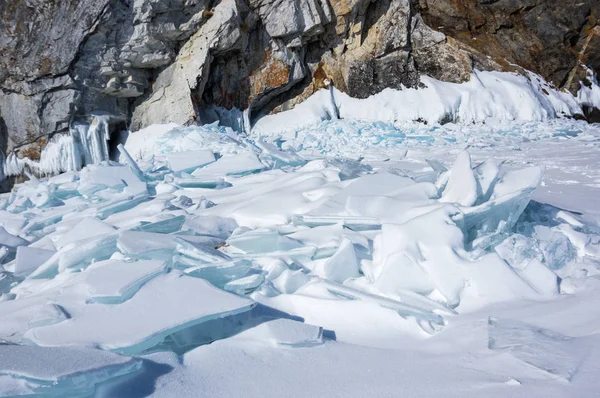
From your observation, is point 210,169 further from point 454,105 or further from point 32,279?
point 454,105

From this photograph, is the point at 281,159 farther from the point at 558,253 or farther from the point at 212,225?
the point at 558,253

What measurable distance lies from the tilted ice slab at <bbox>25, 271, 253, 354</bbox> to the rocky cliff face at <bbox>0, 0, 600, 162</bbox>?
8.76m

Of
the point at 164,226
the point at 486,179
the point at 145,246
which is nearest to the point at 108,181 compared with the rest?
the point at 164,226

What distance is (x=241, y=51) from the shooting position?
11.1m

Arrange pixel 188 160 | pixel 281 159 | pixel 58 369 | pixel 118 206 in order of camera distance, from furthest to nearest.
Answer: pixel 281 159
pixel 188 160
pixel 118 206
pixel 58 369

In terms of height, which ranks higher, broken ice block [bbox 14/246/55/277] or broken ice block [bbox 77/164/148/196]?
broken ice block [bbox 77/164/148/196]

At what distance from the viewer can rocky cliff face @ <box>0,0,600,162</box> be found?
9070mm

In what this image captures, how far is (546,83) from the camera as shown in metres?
12.1

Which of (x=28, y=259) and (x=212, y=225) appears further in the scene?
(x=212, y=225)

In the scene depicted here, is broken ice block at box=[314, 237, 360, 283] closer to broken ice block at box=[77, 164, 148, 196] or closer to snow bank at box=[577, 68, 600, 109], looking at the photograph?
broken ice block at box=[77, 164, 148, 196]

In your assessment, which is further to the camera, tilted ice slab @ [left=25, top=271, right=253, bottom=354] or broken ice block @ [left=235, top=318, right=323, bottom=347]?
broken ice block @ [left=235, top=318, right=323, bottom=347]

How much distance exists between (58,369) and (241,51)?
1090 cm

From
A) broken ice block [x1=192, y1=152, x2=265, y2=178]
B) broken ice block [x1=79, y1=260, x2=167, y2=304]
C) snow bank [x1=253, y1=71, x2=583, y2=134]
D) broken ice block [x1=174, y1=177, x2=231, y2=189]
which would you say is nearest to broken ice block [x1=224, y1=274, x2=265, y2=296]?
broken ice block [x1=79, y1=260, x2=167, y2=304]

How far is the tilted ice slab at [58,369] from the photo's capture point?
1.12 meters
